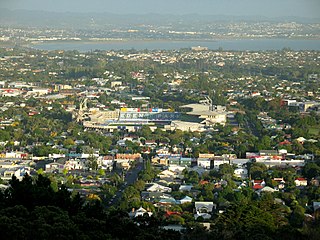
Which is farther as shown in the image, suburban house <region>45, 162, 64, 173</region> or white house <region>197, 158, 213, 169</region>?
white house <region>197, 158, 213, 169</region>

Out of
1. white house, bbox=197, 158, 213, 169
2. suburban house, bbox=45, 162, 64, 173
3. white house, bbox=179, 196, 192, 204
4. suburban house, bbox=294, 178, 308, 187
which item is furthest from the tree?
suburban house, bbox=45, 162, 64, 173

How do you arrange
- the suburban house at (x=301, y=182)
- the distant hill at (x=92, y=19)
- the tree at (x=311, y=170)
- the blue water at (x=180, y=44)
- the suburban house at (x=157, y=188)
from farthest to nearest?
the distant hill at (x=92, y=19)
the blue water at (x=180, y=44)
the tree at (x=311, y=170)
the suburban house at (x=301, y=182)
the suburban house at (x=157, y=188)

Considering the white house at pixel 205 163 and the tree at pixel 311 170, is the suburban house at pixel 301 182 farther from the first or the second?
the white house at pixel 205 163

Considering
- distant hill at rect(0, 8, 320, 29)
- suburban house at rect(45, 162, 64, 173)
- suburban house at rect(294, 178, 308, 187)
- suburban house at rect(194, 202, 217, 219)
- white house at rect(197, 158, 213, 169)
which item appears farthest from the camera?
distant hill at rect(0, 8, 320, 29)

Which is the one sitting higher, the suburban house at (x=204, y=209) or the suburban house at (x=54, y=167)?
the suburban house at (x=204, y=209)

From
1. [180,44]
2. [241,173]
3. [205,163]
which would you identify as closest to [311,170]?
[241,173]

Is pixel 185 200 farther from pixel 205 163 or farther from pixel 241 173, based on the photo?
pixel 205 163

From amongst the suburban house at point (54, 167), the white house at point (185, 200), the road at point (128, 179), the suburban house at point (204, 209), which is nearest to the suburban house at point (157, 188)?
the road at point (128, 179)

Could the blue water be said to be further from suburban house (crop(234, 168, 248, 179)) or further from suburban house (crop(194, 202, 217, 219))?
suburban house (crop(194, 202, 217, 219))

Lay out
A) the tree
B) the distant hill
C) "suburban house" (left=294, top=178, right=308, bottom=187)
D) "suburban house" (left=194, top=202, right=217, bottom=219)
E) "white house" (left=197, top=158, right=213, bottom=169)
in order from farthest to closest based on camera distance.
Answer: the distant hill → "white house" (left=197, top=158, right=213, bottom=169) → the tree → "suburban house" (left=294, top=178, right=308, bottom=187) → "suburban house" (left=194, top=202, right=217, bottom=219)
